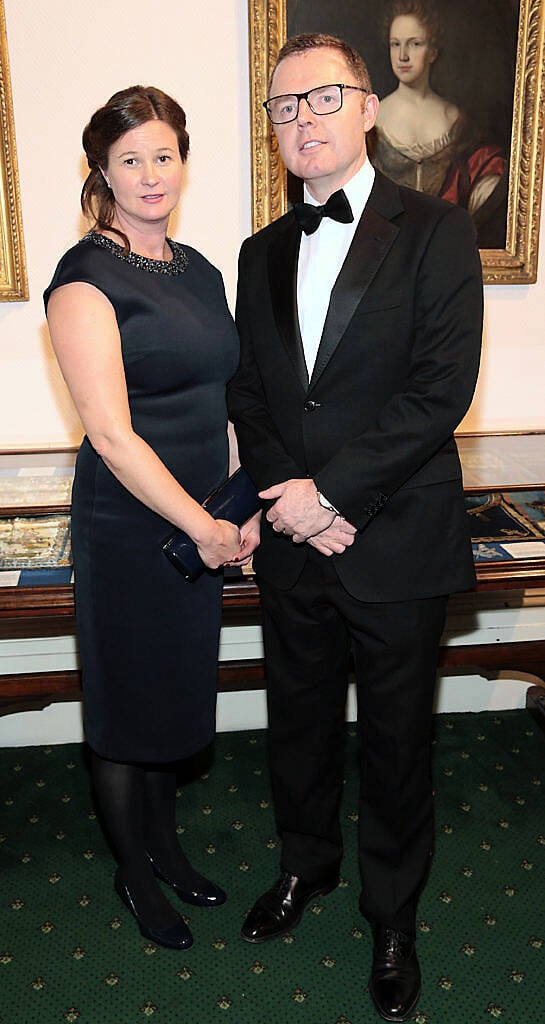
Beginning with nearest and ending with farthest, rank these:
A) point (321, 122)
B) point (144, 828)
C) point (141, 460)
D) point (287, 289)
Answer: point (321, 122), point (141, 460), point (287, 289), point (144, 828)

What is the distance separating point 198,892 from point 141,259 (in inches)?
73.1

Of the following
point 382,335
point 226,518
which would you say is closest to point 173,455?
point 226,518

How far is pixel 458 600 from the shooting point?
3852 mm

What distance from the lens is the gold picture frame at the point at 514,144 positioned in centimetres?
320

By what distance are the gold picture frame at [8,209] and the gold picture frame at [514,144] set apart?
79cm

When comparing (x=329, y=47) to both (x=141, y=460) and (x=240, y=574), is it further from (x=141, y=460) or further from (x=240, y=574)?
(x=240, y=574)

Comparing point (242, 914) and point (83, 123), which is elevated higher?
point (83, 123)

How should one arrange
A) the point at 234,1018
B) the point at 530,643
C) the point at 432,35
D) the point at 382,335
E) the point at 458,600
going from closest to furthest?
the point at 382,335 < the point at 234,1018 < the point at 432,35 < the point at 530,643 < the point at 458,600

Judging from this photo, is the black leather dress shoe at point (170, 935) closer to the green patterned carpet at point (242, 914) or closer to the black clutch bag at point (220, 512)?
the green patterned carpet at point (242, 914)

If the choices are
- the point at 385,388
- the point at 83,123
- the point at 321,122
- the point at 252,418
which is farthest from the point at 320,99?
the point at 83,123

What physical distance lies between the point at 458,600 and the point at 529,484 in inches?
26.2

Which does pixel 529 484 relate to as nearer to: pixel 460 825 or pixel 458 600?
pixel 458 600

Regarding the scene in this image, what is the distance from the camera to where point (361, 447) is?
221cm

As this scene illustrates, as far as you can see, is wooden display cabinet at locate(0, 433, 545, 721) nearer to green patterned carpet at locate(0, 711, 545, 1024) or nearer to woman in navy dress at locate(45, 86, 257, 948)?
woman in navy dress at locate(45, 86, 257, 948)
